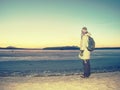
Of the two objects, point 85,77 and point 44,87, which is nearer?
point 44,87

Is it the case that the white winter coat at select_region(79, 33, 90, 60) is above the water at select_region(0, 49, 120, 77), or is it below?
above

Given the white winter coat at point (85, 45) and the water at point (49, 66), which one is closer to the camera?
the white winter coat at point (85, 45)

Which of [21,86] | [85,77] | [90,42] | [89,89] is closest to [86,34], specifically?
[90,42]

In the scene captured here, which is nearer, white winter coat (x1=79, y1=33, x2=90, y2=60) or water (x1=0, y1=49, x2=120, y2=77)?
white winter coat (x1=79, y1=33, x2=90, y2=60)

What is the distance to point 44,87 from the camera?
8180 mm

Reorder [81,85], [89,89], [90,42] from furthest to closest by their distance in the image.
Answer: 1. [90,42]
2. [81,85]
3. [89,89]

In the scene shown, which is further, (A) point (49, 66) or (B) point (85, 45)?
(A) point (49, 66)

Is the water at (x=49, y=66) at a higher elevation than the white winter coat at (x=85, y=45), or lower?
lower

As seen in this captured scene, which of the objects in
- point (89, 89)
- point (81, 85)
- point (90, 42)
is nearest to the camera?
point (89, 89)

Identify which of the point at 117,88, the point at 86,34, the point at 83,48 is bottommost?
the point at 117,88

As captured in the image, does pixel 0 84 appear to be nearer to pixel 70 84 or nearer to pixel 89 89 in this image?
pixel 70 84

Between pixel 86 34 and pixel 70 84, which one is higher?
pixel 86 34

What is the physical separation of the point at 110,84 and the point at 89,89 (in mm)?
1228

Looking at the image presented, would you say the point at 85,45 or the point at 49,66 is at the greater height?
the point at 85,45
